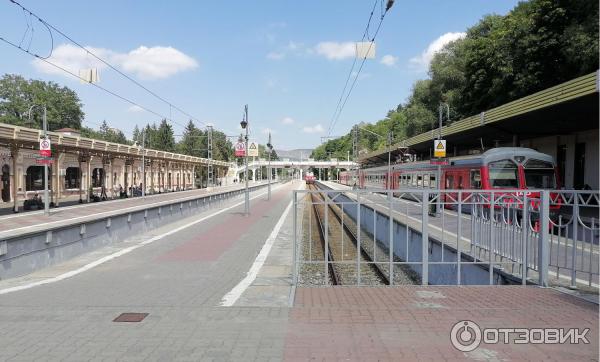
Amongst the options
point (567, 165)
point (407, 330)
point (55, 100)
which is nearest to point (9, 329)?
point (407, 330)

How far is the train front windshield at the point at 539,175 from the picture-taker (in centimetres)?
1933

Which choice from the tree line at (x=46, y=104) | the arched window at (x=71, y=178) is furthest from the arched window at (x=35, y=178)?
the tree line at (x=46, y=104)

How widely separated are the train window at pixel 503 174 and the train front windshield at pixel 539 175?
1.43 feet

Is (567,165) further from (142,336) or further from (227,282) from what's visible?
(142,336)

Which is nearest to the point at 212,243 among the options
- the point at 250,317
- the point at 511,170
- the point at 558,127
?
the point at 250,317

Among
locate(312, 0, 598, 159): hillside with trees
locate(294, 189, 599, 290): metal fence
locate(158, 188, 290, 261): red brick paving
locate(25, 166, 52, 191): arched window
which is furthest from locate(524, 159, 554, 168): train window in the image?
locate(25, 166, 52, 191): arched window

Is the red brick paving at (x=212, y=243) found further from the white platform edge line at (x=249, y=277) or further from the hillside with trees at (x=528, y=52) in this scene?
the hillside with trees at (x=528, y=52)

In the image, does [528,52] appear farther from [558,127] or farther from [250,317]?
[250,317]

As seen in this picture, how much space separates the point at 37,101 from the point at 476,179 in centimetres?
7559

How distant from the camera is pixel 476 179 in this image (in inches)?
819

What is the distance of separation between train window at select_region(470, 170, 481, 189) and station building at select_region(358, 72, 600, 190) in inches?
149

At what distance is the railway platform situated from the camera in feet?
15.7

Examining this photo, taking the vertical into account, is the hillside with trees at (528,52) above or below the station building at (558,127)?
above

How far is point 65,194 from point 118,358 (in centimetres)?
4170
